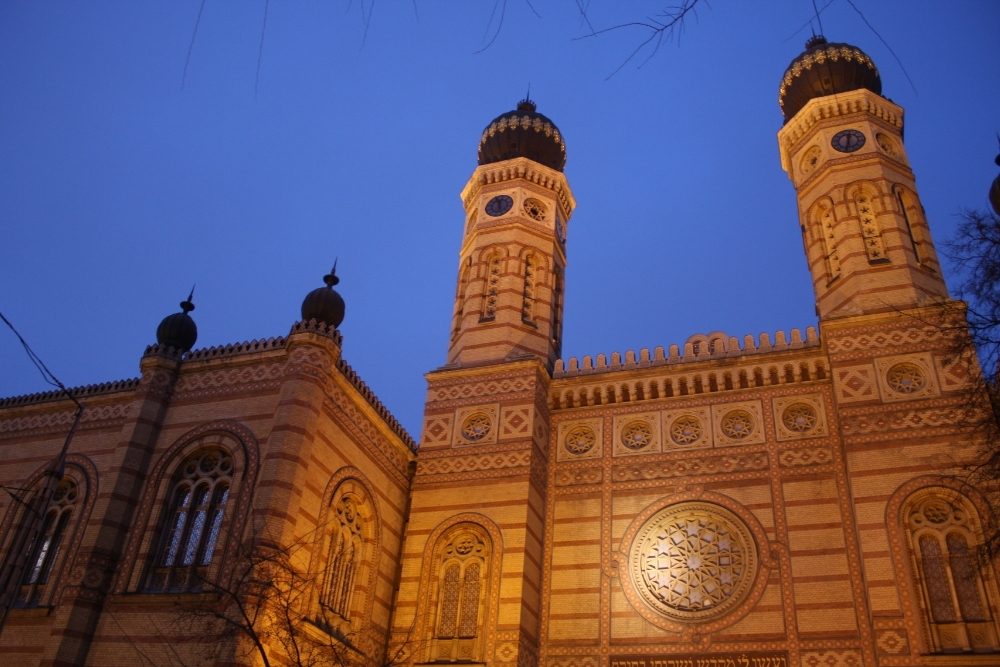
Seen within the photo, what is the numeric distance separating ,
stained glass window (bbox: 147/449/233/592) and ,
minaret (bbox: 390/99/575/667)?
3.40 m

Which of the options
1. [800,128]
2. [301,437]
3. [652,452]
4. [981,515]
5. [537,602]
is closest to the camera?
[981,515]

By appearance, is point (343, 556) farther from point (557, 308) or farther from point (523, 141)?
point (523, 141)

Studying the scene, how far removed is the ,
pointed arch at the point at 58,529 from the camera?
1327 cm

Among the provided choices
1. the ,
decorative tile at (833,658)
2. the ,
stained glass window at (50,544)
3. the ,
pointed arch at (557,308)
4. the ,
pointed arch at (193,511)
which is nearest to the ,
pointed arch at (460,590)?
the ,
pointed arch at (193,511)

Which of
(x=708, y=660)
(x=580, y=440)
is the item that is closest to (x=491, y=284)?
(x=580, y=440)

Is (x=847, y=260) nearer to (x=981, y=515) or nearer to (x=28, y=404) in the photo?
(x=981, y=515)

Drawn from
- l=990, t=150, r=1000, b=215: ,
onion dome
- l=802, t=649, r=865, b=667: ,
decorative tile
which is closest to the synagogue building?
l=802, t=649, r=865, b=667: ,
decorative tile

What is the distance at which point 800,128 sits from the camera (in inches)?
705

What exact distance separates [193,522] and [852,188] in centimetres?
1362

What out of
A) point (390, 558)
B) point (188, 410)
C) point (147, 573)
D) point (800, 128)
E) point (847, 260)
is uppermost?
point (800, 128)

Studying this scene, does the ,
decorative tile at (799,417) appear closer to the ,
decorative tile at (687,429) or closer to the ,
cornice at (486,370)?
the ,
decorative tile at (687,429)

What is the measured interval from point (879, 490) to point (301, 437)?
8.97 meters

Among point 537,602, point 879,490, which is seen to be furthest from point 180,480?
point 879,490

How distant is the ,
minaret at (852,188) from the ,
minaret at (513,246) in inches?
211
